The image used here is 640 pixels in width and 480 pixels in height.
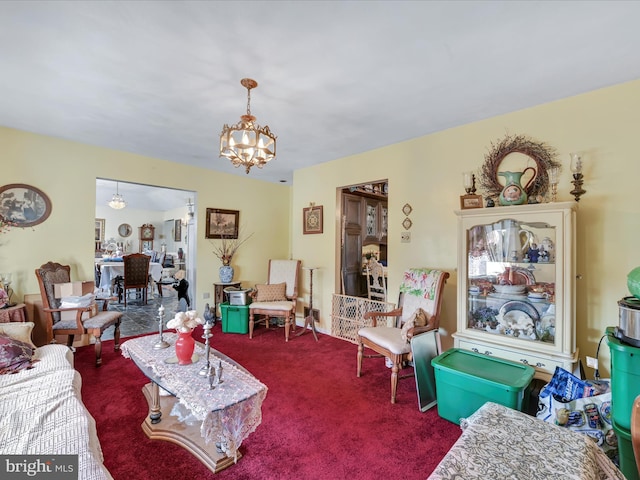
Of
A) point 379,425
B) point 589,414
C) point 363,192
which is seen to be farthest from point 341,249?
point 589,414

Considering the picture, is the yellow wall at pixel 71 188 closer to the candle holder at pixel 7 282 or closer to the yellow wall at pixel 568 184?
the candle holder at pixel 7 282

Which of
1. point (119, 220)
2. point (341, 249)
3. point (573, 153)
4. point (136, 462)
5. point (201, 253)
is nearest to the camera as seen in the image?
point (136, 462)

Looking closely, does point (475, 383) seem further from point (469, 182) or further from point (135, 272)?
point (135, 272)

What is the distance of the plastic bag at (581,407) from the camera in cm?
167

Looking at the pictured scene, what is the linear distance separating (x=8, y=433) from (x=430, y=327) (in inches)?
109

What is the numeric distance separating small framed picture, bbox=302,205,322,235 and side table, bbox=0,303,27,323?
3343mm

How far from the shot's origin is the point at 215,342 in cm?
374

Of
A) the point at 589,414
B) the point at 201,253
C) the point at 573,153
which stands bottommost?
the point at 589,414

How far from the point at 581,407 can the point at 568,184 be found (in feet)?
5.49

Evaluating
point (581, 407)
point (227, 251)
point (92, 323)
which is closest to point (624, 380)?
point (581, 407)

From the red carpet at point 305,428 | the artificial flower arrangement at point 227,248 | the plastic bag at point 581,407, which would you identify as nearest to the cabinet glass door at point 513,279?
the plastic bag at point 581,407

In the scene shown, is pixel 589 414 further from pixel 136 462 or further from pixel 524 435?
pixel 136 462

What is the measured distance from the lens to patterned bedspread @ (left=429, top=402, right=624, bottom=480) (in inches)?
35.1

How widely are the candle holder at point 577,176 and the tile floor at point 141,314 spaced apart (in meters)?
5.02
